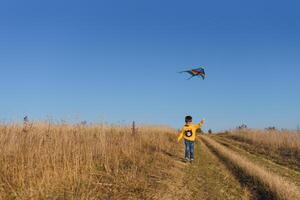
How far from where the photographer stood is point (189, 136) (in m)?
13.0

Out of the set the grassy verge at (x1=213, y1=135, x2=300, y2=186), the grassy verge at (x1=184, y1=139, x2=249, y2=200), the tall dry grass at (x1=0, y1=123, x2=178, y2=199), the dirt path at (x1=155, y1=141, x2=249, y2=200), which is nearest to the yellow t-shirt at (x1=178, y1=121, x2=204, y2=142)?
the grassy verge at (x1=184, y1=139, x2=249, y2=200)

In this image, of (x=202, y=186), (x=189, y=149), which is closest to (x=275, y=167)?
(x=189, y=149)

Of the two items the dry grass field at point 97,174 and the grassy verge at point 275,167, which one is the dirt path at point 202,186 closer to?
the dry grass field at point 97,174

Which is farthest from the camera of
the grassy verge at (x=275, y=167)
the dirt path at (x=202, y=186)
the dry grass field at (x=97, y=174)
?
the grassy verge at (x=275, y=167)

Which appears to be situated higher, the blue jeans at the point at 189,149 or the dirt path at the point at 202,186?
the blue jeans at the point at 189,149

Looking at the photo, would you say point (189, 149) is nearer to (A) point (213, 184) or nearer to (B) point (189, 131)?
(B) point (189, 131)

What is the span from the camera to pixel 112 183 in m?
6.66

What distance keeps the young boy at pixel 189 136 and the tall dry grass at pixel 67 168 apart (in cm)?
259

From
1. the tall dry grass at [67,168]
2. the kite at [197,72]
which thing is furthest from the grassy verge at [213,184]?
the kite at [197,72]

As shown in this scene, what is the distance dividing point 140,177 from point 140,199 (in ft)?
4.31

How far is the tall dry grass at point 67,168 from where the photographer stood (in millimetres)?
5562

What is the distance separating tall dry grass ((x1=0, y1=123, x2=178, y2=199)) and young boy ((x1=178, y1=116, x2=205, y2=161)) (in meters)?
A: 2.59

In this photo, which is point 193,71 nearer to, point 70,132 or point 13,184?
point 70,132

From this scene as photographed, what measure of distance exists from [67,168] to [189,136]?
7415mm
